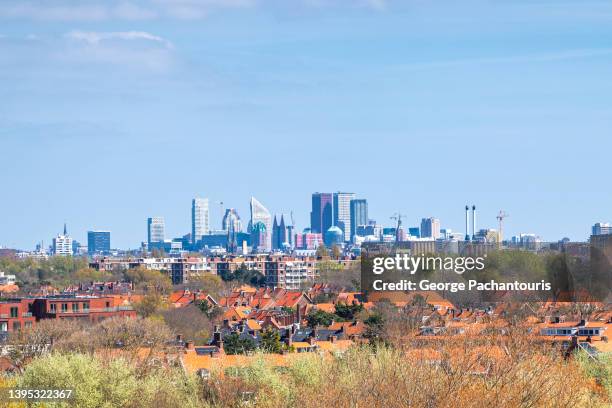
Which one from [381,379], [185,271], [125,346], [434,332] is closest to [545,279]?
[434,332]

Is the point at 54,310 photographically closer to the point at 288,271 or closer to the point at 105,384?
the point at 105,384

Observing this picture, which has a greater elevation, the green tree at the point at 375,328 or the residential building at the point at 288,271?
the residential building at the point at 288,271

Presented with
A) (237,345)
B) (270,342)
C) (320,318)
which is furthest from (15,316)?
(270,342)

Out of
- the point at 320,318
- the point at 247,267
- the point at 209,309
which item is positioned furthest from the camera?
the point at 247,267

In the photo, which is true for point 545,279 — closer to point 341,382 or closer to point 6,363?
point 6,363

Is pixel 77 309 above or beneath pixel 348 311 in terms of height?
above

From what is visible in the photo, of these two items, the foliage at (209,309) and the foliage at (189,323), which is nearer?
the foliage at (189,323)

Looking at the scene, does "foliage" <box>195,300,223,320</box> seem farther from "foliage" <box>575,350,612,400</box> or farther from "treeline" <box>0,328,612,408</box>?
"foliage" <box>575,350,612,400</box>

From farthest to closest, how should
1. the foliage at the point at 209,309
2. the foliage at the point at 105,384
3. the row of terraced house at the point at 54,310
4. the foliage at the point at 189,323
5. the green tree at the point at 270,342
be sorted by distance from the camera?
1. the foliage at the point at 209,309
2. the row of terraced house at the point at 54,310
3. the foliage at the point at 189,323
4. the green tree at the point at 270,342
5. the foliage at the point at 105,384

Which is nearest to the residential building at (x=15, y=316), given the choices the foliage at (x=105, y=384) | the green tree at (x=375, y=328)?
the green tree at (x=375, y=328)

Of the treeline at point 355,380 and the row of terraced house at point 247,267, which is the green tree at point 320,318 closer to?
the treeline at point 355,380

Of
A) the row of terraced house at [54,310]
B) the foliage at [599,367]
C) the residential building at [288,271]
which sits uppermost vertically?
the residential building at [288,271]
